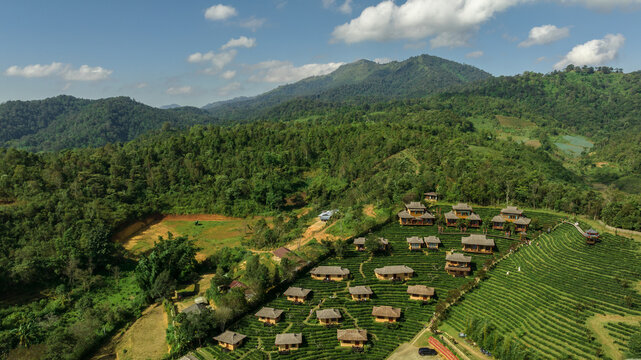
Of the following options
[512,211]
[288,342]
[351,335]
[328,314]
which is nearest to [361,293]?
[328,314]

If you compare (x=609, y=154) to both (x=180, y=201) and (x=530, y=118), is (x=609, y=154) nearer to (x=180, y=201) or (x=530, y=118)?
(x=530, y=118)

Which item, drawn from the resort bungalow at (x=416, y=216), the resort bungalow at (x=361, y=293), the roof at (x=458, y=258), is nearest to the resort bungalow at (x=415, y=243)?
the roof at (x=458, y=258)

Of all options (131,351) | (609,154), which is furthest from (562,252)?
(609,154)

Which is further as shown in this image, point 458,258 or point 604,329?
point 458,258

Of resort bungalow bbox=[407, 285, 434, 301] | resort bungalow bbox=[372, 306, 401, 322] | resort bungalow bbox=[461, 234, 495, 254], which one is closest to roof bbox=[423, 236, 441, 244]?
resort bungalow bbox=[461, 234, 495, 254]

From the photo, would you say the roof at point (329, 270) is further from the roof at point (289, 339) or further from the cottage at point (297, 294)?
the roof at point (289, 339)

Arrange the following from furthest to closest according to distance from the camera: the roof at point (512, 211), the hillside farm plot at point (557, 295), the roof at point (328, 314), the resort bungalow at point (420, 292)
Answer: the roof at point (512, 211) < the resort bungalow at point (420, 292) < the roof at point (328, 314) < the hillside farm plot at point (557, 295)

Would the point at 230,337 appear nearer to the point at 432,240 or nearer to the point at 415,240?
the point at 415,240
